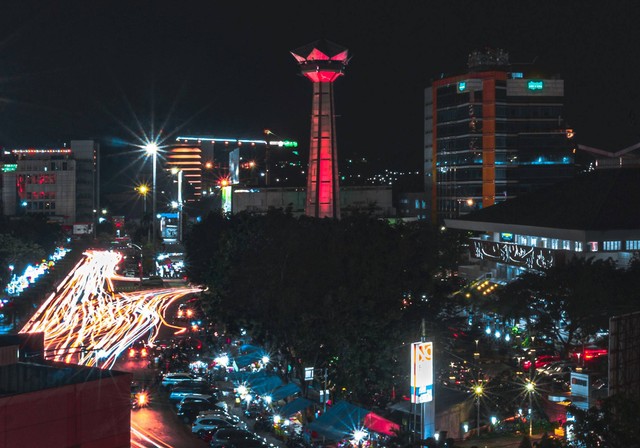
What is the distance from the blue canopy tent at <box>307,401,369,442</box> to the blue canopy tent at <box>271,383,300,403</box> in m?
3.85

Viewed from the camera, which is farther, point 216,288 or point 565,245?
point 565,245

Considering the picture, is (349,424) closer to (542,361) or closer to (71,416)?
(71,416)

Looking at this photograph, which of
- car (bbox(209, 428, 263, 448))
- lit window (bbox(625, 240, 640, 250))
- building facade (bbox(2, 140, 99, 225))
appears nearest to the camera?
car (bbox(209, 428, 263, 448))

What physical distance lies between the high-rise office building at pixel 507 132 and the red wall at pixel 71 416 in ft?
233

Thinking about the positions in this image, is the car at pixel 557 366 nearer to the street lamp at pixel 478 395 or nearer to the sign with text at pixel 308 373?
the street lamp at pixel 478 395

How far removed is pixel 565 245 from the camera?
45.8 meters

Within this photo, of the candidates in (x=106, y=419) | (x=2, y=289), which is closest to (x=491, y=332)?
(x=106, y=419)

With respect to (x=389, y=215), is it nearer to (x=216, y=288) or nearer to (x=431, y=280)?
(x=216, y=288)

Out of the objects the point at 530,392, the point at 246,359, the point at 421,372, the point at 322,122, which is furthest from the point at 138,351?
the point at 322,122

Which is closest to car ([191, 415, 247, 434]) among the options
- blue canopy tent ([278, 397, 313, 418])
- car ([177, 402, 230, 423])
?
car ([177, 402, 230, 423])

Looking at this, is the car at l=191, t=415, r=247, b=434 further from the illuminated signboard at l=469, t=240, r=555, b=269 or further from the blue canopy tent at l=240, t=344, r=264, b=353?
the illuminated signboard at l=469, t=240, r=555, b=269

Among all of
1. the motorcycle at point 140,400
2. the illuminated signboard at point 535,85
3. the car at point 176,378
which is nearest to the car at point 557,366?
the car at point 176,378

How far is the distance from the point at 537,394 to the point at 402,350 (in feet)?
16.3

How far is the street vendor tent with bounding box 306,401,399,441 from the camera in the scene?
23125 mm
